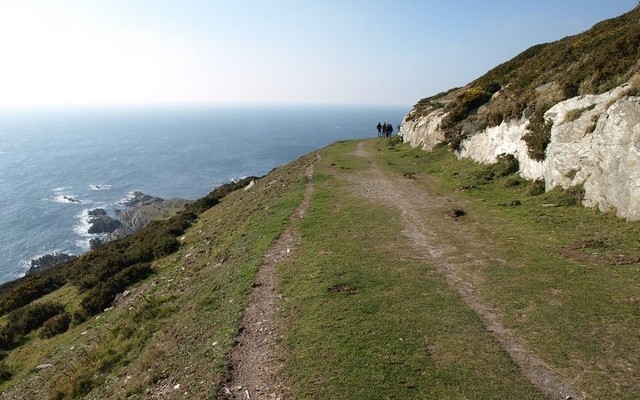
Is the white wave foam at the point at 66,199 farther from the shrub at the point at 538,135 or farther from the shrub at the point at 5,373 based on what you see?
the shrub at the point at 538,135

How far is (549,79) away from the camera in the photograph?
105 feet

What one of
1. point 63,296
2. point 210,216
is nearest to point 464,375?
point 63,296

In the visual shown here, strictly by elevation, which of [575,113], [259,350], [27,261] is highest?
[575,113]

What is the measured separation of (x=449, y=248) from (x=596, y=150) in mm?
9349

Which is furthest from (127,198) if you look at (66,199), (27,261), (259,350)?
(259,350)

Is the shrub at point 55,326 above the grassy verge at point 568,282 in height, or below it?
below

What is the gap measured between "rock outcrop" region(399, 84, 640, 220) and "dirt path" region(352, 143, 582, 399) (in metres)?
5.83

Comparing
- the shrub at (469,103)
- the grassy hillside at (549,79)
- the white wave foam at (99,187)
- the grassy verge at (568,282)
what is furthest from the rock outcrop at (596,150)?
the white wave foam at (99,187)

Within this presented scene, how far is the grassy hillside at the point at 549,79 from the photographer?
2449cm

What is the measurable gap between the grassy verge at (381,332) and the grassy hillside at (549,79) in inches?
586

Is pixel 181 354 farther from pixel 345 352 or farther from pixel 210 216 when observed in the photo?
pixel 210 216

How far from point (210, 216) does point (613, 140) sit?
31505 millimetres

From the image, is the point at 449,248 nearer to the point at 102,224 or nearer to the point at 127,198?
the point at 102,224

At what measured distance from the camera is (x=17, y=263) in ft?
216
